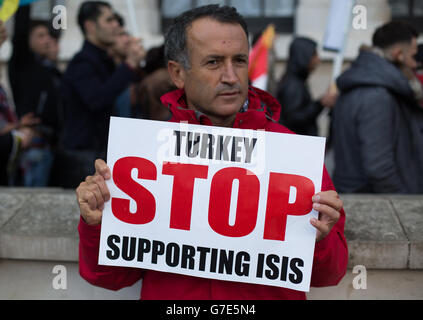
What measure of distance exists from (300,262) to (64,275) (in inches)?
41.4

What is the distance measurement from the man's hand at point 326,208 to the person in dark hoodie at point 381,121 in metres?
1.64

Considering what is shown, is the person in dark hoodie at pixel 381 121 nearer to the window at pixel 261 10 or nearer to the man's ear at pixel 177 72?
the man's ear at pixel 177 72

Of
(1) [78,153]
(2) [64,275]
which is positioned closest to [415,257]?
(2) [64,275]

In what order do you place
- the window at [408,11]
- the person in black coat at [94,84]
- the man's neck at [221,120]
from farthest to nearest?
the window at [408,11] → the person in black coat at [94,84] → the man's neck at [221,120]

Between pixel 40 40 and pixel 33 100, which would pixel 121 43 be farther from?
pixel 40 40

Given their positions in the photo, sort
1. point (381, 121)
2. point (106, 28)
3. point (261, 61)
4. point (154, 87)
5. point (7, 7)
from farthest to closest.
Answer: point (261, 61) < point (106, 28) < point (154, 87) < point (381, 121) < point (7, 7)

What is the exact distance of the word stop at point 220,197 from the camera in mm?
1678

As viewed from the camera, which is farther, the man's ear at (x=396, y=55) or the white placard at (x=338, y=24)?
the white placard at (x=338, y=24)

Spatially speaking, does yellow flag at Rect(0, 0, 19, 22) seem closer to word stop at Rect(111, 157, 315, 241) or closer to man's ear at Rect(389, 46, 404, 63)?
word stop at Rect(111, 157, 315, 241)

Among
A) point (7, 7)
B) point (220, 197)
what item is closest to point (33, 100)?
point (7, 7)

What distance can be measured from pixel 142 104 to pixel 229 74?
2153mm

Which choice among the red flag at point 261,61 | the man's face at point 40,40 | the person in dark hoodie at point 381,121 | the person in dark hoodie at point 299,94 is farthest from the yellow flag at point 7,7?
the person in dark hoodie at point 299,94

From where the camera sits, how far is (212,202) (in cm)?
171
